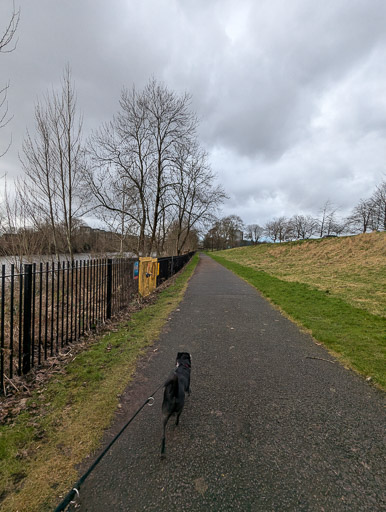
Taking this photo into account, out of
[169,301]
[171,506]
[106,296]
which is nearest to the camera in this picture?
[171,506]

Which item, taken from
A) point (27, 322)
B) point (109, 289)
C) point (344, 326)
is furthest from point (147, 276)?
point (344, 326)

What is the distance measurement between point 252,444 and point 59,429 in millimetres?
1855

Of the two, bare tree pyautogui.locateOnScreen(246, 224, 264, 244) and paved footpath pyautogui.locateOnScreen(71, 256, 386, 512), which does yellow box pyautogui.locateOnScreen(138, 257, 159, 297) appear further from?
bare tree pyautogui.locateOnScreen(246, 224, 264, 244)

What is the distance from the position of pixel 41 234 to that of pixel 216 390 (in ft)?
33.5

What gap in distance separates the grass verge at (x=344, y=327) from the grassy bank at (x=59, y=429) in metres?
3.50

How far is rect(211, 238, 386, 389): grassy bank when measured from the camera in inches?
151

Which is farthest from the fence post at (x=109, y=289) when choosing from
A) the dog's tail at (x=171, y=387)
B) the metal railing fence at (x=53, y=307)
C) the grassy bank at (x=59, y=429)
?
the dog's tail at (x=171, y=387)

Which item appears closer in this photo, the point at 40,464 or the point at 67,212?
the point at 40,464

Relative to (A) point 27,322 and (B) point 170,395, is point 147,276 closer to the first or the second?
(A) point 27,322

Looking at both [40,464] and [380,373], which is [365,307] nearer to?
[380,373]

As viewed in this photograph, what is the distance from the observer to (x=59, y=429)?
2393mm

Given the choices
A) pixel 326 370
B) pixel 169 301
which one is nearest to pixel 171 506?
pixel 326 370

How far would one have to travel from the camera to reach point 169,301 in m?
8.53

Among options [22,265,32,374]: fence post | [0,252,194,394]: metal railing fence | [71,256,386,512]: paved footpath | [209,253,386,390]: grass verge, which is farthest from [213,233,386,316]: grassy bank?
[22,265,32,374]: fence post
